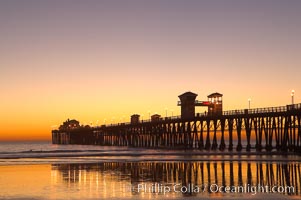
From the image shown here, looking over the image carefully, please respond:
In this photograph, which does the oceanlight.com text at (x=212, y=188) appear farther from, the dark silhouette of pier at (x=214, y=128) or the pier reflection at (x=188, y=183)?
the dark silhouette of pier at (x=214, y=128)

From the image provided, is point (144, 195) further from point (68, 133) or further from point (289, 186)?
point (68, 133)

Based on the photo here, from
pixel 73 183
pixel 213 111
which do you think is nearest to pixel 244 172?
pixel 73 183

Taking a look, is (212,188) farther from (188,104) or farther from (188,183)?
(188,104)

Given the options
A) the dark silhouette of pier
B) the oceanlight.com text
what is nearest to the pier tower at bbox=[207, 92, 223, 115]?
the dark silhouette of pier

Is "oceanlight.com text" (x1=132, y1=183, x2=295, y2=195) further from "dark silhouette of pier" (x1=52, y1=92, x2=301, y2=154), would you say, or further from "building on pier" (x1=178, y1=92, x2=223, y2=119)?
"building on pier" (x1=178, y1=92, x2=223, y2=119)

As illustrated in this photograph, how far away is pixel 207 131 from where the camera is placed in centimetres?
6444

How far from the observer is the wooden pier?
50.3m

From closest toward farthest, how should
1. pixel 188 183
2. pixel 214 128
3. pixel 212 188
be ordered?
pixel 212 188, pixel 188 183, pixel 214 128

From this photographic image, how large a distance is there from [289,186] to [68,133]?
132351 mm

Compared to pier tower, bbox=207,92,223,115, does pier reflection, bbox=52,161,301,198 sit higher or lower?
lower

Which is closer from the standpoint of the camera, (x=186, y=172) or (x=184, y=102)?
(x=186, y=172)

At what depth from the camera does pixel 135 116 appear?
104750 mm

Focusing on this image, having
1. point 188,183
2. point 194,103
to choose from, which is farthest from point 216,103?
point 188,183

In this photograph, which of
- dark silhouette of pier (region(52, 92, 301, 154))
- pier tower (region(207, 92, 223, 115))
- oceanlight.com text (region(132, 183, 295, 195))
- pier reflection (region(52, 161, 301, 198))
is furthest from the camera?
pier tower (region(207, 92, 223, 115))
